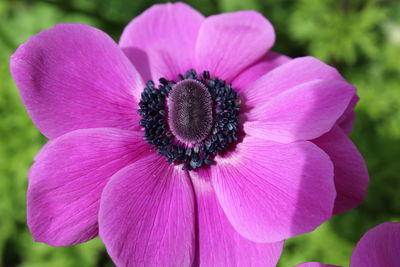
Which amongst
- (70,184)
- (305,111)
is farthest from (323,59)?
(70,184)

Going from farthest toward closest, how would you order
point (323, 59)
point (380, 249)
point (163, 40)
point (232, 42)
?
1. point (323, 59)
2. point (163, 40)
3. point (232, 42)
4. point (380, 249)

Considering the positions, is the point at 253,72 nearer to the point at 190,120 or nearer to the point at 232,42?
the point at 232,42

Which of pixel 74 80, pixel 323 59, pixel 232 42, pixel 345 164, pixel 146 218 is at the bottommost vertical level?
pixel 323 59

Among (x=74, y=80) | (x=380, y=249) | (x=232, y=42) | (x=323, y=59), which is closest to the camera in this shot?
(x=380, y=249)

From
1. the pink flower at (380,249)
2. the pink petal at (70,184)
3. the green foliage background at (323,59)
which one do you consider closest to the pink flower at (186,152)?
the pink petal at (70,184)

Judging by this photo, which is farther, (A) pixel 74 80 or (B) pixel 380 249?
(A) pixel 74 80

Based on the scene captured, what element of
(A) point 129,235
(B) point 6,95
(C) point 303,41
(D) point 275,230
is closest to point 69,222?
(A) point 129,235

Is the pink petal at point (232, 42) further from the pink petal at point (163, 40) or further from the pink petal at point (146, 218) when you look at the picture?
the pink petal at point (146, 218)

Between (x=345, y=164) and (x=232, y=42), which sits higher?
(x=232, y=42)
